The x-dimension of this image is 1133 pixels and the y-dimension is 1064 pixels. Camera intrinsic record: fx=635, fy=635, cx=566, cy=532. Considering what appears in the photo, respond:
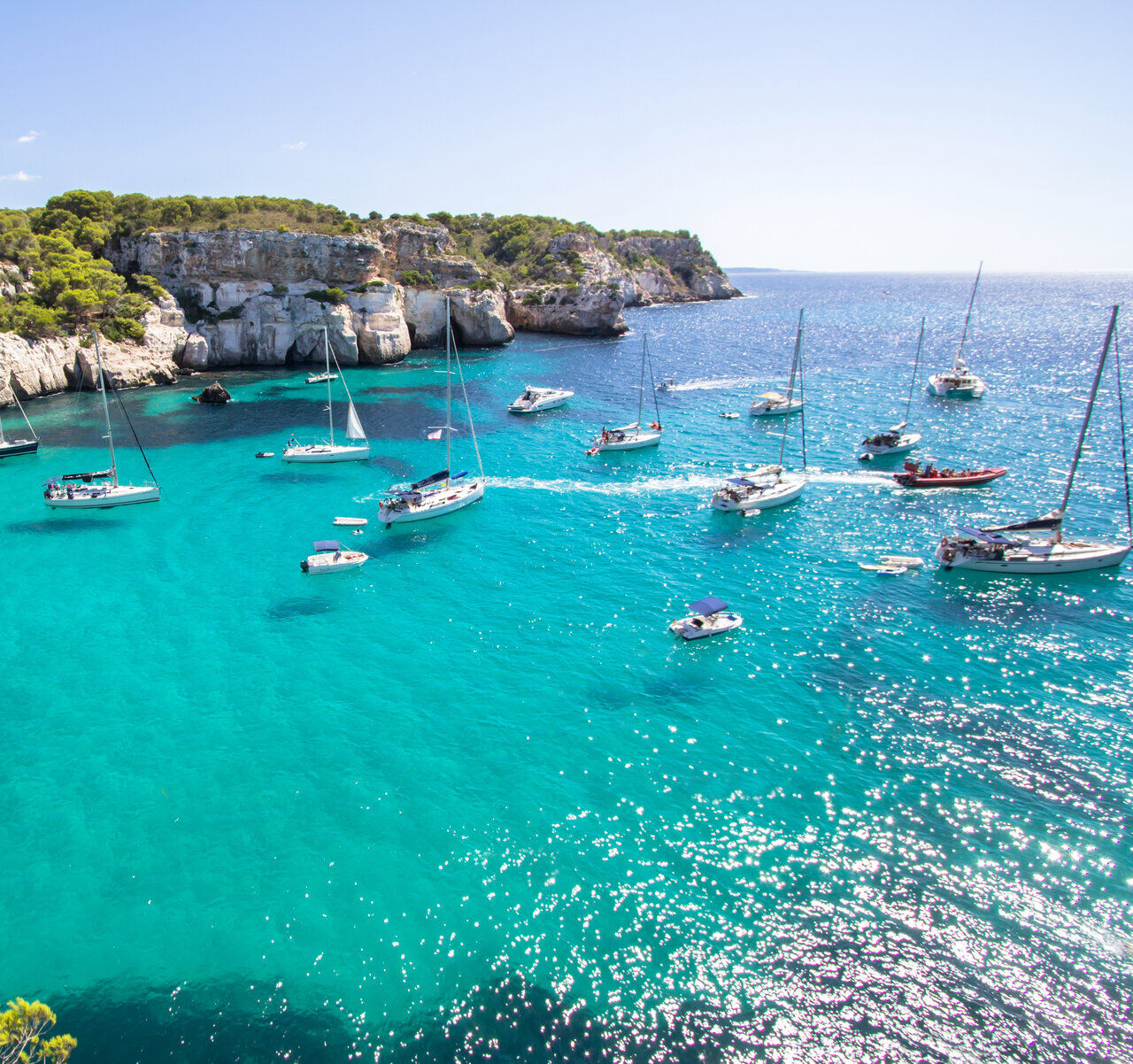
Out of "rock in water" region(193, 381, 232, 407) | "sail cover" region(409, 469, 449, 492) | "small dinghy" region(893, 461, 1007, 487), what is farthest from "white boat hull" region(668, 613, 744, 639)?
"rock in water" region(193, 381, 232, 407)

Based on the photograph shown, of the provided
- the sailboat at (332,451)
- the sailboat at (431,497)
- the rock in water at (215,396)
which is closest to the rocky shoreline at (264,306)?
the rock in water at (215,396)

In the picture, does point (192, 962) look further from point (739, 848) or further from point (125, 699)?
point (739, 848)

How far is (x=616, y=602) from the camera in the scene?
37.0m

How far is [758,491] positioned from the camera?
5091cm

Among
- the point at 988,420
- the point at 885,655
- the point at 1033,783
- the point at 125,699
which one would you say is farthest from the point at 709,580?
the point at 988,420

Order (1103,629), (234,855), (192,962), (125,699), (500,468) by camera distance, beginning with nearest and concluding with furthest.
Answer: (192,962), (234,855), (125,699), (1103,629), (500,468)

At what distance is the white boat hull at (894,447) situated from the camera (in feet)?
202

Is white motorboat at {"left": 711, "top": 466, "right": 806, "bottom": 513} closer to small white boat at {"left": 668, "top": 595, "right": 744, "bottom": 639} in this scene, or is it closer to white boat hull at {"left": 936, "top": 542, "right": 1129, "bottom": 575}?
white boat hull at {"left": 936, "top": 542, "right": 1129, "bottom": 575}

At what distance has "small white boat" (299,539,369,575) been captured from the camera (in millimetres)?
40250

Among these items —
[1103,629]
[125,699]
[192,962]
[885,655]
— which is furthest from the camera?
[1103,629]

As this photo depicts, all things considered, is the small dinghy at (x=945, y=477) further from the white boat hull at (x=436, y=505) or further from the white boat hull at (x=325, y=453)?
the white boat hull at (x=325, y=453)

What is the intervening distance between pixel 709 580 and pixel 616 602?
668 centimetres

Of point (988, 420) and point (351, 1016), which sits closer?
point (351, 1016)

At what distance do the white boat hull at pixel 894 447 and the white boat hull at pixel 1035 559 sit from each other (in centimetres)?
→ 2189
